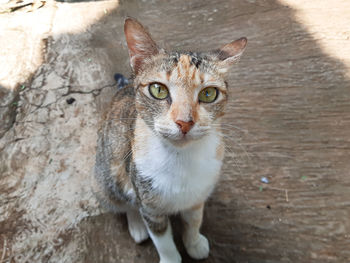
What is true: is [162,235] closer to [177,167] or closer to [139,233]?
[139,233]

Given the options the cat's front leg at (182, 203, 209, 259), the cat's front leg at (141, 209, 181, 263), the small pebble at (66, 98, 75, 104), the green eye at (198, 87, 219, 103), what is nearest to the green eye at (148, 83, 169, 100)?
the green eye at (198, 87, 219, 103)

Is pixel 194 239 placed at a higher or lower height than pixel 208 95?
lower

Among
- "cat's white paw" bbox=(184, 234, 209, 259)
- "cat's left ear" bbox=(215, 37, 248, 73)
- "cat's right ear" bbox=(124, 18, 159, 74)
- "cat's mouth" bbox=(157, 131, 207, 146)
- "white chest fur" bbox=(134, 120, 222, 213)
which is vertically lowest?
"cat's white paw" bbox=(184, 234, 209, 259)

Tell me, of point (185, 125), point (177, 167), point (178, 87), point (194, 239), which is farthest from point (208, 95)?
point (194, 239)

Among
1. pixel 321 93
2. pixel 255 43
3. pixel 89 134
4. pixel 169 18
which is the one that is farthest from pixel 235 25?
pixel 89 134

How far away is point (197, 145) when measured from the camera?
163 cm

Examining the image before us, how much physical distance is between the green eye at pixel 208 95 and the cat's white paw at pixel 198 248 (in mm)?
1164

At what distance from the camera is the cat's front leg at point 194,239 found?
6.76ft

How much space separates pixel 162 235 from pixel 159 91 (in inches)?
40.5

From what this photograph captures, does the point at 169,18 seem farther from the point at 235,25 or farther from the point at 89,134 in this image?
the point at 89,134

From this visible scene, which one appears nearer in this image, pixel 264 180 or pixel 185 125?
pixel 185 125

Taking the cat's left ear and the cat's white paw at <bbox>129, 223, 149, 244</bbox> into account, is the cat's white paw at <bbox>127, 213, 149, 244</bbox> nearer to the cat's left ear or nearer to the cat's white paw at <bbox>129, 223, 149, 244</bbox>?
the cat's white paw at <bbox>129, 223, 149, 244</bbox>

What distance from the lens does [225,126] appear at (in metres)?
2.82

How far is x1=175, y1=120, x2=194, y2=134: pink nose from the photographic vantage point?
4.54 feet
